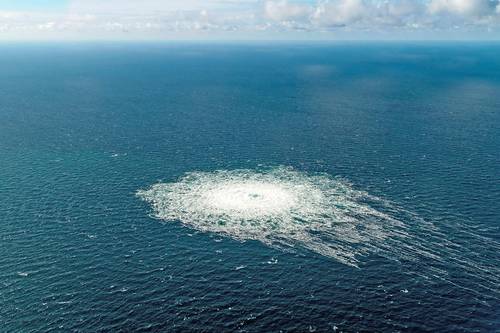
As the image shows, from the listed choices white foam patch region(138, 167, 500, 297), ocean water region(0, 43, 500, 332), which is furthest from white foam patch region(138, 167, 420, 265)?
ocean water region(0, 43, 500, 332)

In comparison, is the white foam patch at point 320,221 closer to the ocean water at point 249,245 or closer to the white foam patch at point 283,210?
the white foam patch at point 283,210

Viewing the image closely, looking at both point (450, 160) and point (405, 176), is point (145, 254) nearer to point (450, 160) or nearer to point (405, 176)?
point (405, 176)

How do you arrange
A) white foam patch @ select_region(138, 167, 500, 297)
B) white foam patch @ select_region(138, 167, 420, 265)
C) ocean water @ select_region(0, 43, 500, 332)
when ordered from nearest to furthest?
ocean water @ select_region(0, 43, 500, 332) < white foam patch @ select_region(138, 167, 500, 297) < white foam patch @ select_region(138, 167, 420, 265)

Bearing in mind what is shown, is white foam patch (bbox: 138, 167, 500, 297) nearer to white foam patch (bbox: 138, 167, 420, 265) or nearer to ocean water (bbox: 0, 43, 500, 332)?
white foam patch (bbox: 138, 167, 420, 265)

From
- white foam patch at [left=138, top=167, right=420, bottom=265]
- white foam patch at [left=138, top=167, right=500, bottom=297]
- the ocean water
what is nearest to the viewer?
the ocean water

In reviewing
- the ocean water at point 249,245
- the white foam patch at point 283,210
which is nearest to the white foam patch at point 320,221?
the white foam patch at point 283,210

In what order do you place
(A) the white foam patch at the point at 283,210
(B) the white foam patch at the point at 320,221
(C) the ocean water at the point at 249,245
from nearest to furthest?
(C) the ocean water at the point at 249,245, (B) the white foam patch at the point at 320,221, (A) the white foam patch at the point at 283,210

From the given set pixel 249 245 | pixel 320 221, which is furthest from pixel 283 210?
pixel 249 245

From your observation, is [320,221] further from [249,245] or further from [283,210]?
[249,245]

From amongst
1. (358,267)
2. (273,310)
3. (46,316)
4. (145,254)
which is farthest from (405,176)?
(46,316)

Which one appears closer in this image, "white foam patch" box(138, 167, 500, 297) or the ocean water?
the ocean water
